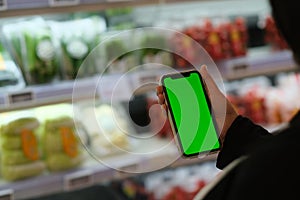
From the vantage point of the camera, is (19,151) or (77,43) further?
(77,43)

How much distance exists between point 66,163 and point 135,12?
0.76 metres

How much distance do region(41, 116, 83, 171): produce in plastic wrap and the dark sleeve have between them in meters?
0.94

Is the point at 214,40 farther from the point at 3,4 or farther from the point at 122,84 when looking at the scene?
the point at 3,4

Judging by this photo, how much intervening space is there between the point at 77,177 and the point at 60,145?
16 cm

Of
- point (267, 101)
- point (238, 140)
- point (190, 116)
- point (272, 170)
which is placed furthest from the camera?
point (267, 101)

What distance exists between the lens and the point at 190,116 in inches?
44.6

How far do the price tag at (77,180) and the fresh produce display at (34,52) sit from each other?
14.7 inches

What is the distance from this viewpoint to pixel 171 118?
110 cm

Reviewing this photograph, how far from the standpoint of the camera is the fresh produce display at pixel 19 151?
1751mm

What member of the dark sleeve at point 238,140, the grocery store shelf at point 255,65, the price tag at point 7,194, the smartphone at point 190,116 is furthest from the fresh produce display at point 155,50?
the dark sleeve at point 238,140

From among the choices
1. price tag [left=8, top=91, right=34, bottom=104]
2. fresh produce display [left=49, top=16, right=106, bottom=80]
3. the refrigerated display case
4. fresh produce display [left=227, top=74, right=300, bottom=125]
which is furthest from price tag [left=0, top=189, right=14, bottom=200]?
fresh produce display [left=227, top=74, right=300, bottom=125]

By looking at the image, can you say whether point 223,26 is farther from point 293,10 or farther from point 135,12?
point 293,10

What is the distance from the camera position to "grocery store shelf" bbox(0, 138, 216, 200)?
1.70m

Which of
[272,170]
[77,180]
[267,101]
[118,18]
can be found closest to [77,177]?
[77,180]
